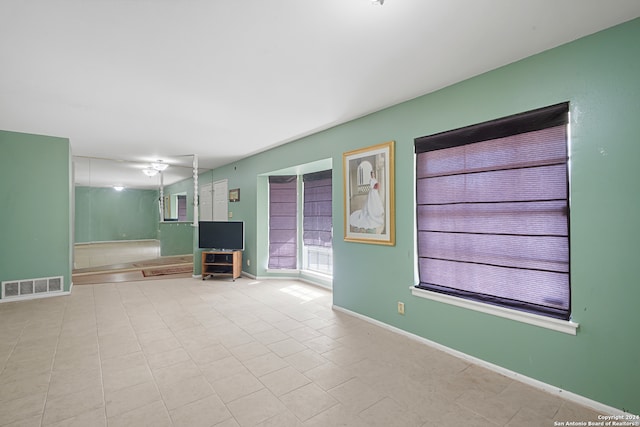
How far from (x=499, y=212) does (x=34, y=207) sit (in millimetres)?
6371

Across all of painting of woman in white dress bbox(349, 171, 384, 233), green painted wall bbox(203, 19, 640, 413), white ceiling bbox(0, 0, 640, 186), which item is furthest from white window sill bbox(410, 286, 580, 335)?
white ceiling bbox(0, 0, 640, 186)

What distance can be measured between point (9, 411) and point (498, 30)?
4.22 meters

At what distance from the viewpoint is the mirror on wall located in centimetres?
605

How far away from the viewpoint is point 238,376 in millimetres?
2471

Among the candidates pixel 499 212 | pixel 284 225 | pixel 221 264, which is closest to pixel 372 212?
pixel 499 212

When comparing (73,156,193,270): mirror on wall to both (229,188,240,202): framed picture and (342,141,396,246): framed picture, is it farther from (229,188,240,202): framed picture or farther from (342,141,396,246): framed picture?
(342,141,396,246): framed picture

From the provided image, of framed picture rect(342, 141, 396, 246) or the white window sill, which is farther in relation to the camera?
framed picture rect(342, 141, 396, 246)

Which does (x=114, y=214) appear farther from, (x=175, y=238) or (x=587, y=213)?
(x=587, y=213)

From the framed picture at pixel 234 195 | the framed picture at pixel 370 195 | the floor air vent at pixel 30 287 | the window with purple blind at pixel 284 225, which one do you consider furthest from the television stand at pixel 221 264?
the framed picture at pixel 370 195

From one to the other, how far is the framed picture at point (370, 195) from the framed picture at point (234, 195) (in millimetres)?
3489

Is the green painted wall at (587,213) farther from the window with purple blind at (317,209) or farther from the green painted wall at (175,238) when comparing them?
the green painted wall at (175,238)

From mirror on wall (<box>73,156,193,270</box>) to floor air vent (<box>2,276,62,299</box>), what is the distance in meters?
1.04

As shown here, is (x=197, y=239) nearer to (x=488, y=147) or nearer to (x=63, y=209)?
(x=63, y=209)

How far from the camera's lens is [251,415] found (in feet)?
6.50
